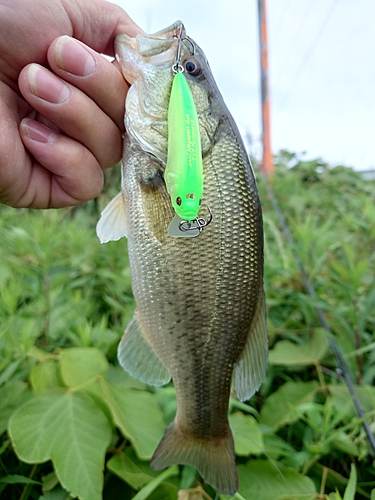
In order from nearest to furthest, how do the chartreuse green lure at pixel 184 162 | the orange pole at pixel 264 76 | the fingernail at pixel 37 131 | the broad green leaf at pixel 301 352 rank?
1. the chartreuse green lure at pixel 184 162
2. the fingernail at pixel 37 131
3. the broad green leaf at pixel 301 352
4. the orange pole at pixel 264 76

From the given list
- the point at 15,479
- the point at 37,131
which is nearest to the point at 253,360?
the point at 15,479

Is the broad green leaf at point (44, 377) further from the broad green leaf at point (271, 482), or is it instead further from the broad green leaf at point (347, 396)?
the broad green leaf at point (347, 396)

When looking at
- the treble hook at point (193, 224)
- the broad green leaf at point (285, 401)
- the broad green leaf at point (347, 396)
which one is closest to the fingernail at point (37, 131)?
the treble hook at point (193, 224)

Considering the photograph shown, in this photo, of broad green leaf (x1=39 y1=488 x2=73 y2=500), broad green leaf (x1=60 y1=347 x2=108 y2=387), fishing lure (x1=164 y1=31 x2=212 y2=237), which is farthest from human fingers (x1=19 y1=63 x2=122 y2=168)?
broad green leaf (x1=39 y1=488 x2=73 y2=500)

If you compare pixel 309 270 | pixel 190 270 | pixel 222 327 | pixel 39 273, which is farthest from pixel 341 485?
pixel 39 273

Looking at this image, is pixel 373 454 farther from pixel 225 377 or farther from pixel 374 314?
pixel 374 314

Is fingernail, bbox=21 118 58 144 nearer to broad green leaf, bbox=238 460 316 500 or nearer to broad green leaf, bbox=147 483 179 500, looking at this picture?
broad green leaf, bbox=147 483 179 500
